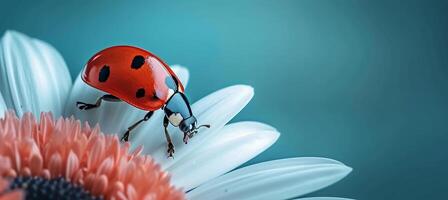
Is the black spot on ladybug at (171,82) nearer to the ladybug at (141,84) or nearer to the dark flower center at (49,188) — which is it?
the ladybug at (141,84)

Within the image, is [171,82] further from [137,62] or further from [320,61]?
[320,61]

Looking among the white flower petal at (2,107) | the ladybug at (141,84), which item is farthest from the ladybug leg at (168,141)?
the white flower petal at (2,107)

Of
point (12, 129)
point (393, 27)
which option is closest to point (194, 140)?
point (12, 129)

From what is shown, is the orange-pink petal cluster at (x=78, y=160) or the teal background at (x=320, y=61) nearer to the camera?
the orange-pink petal cluster at (x=78, y=160)

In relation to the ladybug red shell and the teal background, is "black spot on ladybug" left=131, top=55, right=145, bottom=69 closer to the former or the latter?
the ladybug red shell

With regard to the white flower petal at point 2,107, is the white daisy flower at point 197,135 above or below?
above

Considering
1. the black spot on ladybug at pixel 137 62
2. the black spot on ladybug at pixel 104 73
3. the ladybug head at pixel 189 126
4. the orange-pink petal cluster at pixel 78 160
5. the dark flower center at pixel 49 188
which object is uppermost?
the black spot on ladybug at pixel 137 62

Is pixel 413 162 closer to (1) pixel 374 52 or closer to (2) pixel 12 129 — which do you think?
(1) pixel 374 52

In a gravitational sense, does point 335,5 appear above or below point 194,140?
above
